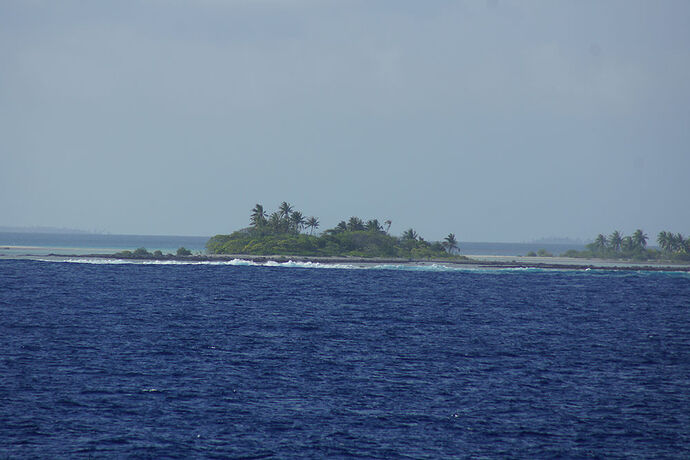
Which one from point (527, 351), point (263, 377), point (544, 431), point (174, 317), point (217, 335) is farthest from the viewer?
point (174, 317)

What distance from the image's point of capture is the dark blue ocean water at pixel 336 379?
2928 cm

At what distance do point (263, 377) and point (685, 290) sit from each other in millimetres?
99594

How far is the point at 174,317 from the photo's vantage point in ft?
221

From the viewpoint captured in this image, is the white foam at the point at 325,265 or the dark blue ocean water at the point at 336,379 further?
the white foam at the point at 325,265

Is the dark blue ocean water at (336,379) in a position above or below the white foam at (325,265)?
below

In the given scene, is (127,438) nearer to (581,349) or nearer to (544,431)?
(544,431)

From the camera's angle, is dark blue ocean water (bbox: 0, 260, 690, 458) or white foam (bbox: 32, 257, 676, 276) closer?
Answer: dark blue ocean water (bbox: 0, 260, 690, 458)

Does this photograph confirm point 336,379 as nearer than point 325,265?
Yes

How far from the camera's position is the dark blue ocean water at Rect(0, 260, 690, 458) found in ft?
96.1

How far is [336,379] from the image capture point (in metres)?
40.4

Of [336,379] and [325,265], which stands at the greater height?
[325,265]

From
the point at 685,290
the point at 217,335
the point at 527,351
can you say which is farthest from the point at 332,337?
the point at 685,290

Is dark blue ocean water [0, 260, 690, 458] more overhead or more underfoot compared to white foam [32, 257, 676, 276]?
more underfoot

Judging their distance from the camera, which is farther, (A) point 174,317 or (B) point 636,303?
(B) point 636,303
